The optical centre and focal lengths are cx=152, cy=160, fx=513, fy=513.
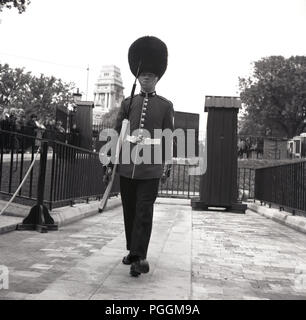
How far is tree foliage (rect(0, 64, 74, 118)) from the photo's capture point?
4625cm

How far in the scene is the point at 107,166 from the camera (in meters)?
4.62

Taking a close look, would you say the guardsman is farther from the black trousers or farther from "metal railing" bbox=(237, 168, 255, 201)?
"metal railing" bbox=(237, 168, 255, 201)

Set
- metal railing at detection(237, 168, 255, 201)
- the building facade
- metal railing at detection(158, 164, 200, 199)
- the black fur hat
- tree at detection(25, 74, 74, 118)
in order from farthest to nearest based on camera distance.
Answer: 1. the building facade
2. tree at detection(25, 74, 74, 118)
3. metal railing at detection(158, 164, 200, 199)
4. metal railing at detection(237, 168, 255, 201)
5. the black fur hat

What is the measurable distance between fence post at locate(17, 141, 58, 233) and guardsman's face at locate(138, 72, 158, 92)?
2541 mm

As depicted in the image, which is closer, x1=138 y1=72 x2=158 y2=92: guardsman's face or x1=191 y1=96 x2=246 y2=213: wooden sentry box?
x1=138 y1=72 x2=158 y2=92: guardsman's face

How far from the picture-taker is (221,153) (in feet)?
38.2

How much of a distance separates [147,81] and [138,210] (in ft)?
3.96

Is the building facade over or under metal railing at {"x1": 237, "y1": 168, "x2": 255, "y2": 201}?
over

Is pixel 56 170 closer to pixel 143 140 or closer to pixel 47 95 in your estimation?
pixel 143 140

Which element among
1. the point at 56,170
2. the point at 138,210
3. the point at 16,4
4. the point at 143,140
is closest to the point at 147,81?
the point at 143,140

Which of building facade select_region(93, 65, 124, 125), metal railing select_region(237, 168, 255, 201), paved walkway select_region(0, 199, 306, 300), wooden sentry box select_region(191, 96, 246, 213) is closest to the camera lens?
paved walkway select_region(0, 199, 306, 300)


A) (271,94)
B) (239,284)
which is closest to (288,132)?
(271,94)

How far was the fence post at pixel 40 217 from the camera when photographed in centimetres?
663

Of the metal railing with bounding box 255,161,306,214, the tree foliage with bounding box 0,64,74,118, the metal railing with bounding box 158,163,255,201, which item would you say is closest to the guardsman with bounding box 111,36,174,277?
the metal railing with bounding box 255,161,306,214
